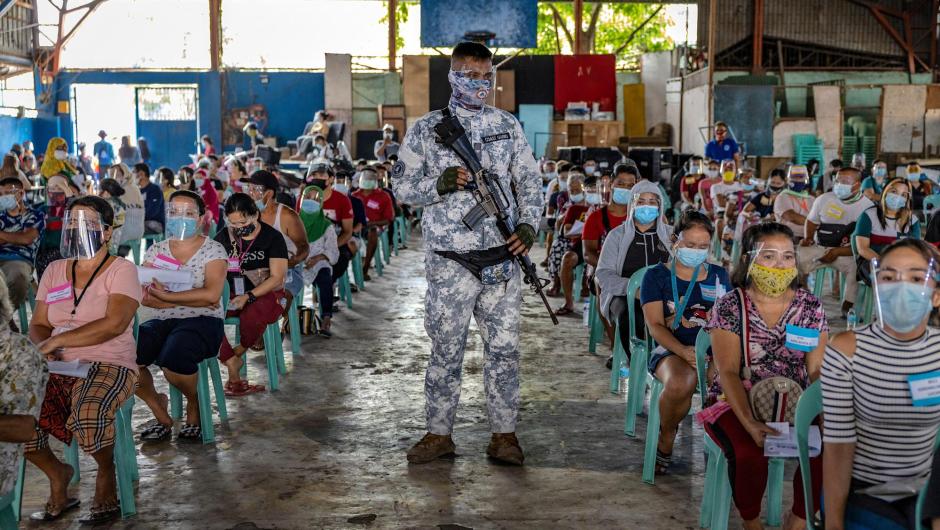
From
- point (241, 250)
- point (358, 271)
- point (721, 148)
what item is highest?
point (721, 148)

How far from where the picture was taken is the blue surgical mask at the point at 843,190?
8.62 meters

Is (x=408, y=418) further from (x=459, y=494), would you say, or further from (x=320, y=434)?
(x=459, y=494)

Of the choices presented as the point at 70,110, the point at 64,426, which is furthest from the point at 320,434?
the point at 70,110

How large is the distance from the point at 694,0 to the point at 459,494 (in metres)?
24.0

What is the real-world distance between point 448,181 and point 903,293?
2.17m

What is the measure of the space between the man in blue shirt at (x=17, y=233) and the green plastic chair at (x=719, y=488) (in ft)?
17.4

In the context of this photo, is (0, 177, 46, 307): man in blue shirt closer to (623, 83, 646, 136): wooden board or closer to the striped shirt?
the striped shirt

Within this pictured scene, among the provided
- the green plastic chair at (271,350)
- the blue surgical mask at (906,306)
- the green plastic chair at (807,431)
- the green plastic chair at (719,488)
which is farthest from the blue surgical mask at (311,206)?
the blue surgical mask at (906,306)

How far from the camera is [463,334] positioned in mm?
4844

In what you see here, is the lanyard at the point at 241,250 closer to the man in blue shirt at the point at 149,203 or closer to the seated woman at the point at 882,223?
the seated woman at the point at 882,223

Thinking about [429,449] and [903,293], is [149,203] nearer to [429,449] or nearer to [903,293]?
[429,449]

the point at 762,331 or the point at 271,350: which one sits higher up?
the point at 762,331

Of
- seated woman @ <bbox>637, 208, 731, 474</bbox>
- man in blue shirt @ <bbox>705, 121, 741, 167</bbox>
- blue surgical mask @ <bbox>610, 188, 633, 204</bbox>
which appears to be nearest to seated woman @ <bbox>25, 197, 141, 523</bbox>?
seated woman @ <bbox>637, 208, 731, 474</bbox>

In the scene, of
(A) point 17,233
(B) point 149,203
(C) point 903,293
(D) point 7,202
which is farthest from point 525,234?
(B) point 149,203
